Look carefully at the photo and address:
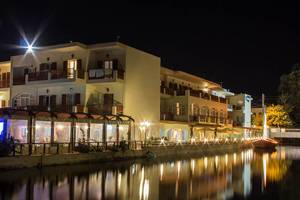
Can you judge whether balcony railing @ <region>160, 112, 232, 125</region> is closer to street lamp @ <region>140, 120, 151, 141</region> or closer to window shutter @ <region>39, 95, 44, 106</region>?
street lamp @ <region>140, 120, 151, 141</region>

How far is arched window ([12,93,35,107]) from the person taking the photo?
148 feet

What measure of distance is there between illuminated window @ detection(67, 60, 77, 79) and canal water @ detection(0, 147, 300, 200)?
14106 mm

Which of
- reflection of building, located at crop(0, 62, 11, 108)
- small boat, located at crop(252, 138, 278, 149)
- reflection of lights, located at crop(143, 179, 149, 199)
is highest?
reflection of building, located at crop(0, 62, 11, 108)

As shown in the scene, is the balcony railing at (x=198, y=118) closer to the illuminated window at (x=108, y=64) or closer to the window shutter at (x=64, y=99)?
the illuminated window at (x=108, y=64)

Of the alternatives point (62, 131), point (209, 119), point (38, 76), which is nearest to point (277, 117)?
point (209, 119)

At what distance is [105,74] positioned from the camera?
40375 millimetres

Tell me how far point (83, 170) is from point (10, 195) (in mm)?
9536

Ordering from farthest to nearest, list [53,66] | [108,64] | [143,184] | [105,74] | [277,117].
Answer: [277,117] → [53,66] → [108,64] → [105,74] → [143,184]

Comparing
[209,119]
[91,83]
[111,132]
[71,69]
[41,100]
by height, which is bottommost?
[111,132]

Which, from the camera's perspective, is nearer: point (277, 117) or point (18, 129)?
point (18, 129)

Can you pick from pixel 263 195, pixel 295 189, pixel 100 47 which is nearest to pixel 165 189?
pixel 263 195

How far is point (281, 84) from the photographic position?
226 ft

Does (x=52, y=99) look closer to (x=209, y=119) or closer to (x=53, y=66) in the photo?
(x=53, y=66)

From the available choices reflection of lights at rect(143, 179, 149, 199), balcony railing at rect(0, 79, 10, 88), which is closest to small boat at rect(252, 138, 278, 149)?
balcony railing at rect(0, 79, 10, 88)
